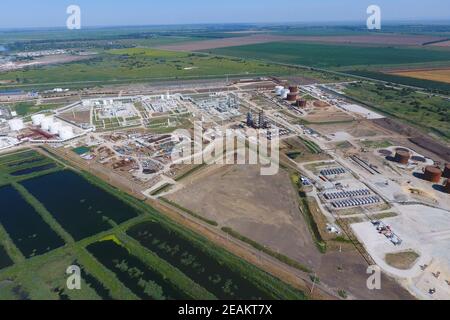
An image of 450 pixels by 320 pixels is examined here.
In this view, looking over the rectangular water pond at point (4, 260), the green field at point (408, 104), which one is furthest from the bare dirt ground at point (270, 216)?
the green field at point (408, 104)

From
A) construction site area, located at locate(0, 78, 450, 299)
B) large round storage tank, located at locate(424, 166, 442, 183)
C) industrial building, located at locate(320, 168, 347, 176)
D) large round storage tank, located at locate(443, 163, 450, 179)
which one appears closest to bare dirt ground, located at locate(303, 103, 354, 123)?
construction site area, located at locate(0, 78, 450, 299)

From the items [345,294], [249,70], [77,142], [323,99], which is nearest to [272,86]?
[323,99]

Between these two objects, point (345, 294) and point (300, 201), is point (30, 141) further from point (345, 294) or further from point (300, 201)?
point (345, 294)

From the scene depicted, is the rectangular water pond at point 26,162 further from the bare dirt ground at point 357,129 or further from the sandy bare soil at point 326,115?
the sandy bare soil at point 326,115

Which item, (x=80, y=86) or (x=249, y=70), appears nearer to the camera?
(x=80, y=86)

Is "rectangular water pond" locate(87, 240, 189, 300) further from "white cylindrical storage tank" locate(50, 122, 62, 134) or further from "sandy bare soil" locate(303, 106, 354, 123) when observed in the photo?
"sandy bare soil" locate(303, 106, 354, 123)

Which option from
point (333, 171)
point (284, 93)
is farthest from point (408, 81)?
point (333, 171)
